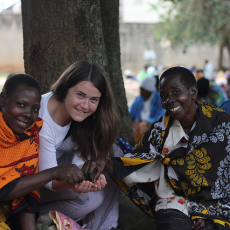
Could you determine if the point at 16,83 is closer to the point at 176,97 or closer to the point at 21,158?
the point at 21,158

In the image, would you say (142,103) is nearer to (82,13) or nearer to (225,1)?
(82,13)

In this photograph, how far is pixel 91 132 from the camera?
2.85 m

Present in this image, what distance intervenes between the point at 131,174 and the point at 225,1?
45.3 ft

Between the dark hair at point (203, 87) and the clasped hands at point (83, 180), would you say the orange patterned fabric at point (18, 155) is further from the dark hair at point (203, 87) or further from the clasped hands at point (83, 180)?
the dark hair at point (203, 87)

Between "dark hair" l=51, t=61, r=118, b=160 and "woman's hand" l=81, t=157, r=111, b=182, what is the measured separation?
243 millimetres

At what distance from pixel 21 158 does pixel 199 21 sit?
1458cm

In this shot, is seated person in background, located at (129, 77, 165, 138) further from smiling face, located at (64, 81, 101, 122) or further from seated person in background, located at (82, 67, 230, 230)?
smiling face, located at (64, 81, 101, 122)

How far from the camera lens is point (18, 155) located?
2297 millimetres

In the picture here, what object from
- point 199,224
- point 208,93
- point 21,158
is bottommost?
point 199,224

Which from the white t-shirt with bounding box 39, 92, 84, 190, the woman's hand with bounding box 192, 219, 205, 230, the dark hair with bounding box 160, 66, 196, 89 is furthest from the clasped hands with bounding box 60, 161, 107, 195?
the dark hair with bounding box 160, 66, 196, 89

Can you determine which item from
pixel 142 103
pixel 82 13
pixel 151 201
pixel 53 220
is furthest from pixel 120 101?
pixel 142 103

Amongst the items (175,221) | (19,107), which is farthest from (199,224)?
(19,107)

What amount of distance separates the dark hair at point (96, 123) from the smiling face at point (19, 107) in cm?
47

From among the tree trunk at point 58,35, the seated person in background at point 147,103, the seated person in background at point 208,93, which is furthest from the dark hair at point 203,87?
the tree trunk at point 58,35
